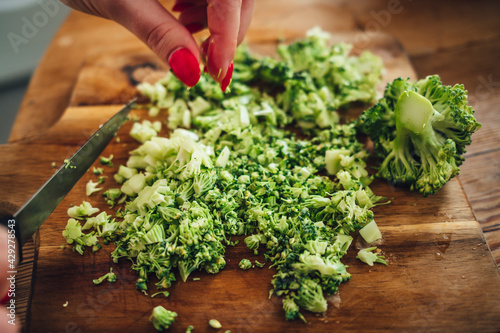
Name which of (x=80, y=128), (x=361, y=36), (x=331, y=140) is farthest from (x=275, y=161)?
(x=361, y=36)

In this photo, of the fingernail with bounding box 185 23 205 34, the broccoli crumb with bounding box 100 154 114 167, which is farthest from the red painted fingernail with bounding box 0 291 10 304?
the fingernail with bounding box 185 23 205 34

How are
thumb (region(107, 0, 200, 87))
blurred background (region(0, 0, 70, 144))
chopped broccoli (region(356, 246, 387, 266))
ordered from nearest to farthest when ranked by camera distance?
chopped broccoli (region(356, 246, 387, 266)) → thumb (region(107, 0, 200, 87)) → blurred background (region(0, 0, 70, 144))

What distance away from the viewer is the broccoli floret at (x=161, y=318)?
6.51 feet

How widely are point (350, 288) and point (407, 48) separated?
2.67 metres

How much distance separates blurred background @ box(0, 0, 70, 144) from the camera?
476 cm

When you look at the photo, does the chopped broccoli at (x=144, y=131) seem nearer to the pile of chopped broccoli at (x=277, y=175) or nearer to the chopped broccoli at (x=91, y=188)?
the pile of chopped broccoli at (x=277, y=175)

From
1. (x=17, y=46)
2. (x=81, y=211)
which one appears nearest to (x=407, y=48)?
(x=81, y=211)

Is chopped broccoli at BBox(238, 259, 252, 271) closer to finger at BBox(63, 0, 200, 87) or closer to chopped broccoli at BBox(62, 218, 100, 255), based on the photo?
chopped broccoli at BBox(62, 218, 100, 255)

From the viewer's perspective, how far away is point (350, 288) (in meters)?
2.15

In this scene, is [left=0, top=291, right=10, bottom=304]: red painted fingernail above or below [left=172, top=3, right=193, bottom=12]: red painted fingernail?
below

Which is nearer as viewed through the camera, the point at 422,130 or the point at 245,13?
the point at 422,130

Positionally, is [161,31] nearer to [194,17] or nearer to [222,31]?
[222,31]

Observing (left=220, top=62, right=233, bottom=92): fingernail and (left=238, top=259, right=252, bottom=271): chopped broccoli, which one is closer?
(left=238, top=259, right=252, bottom=271): chopped broccoli

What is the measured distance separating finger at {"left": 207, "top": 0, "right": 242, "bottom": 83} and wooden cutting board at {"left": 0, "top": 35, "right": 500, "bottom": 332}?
118 centimetres
